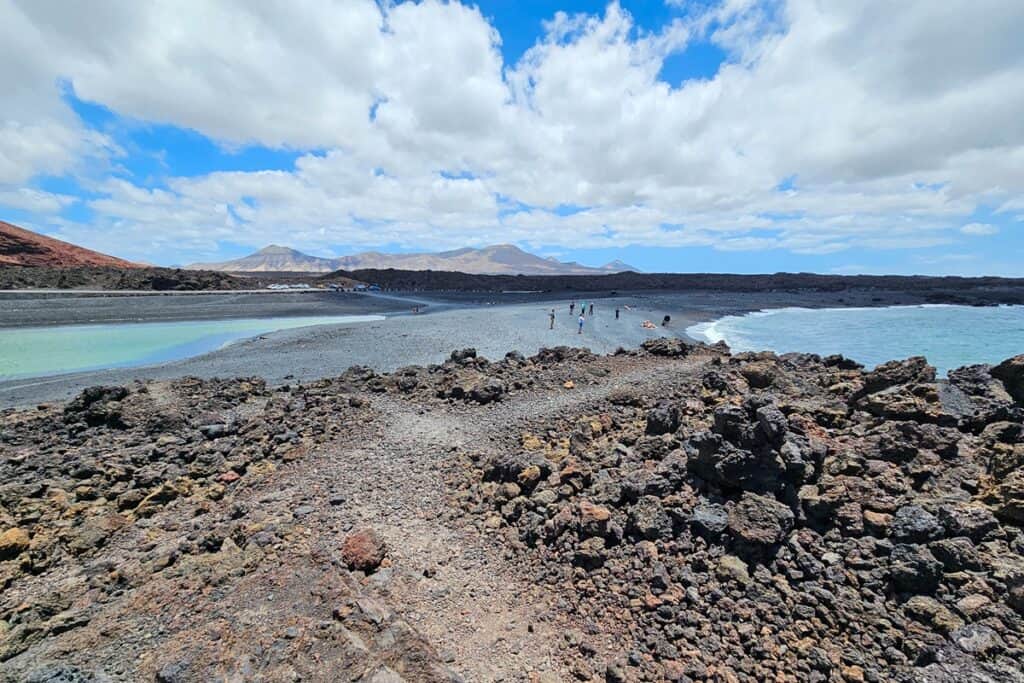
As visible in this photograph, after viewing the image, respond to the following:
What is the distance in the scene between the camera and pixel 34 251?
60.8 meters

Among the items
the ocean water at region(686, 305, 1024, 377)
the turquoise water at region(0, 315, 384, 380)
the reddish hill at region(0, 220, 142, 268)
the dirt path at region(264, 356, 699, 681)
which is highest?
the reddish hill at region(0, 220, 142, 268)

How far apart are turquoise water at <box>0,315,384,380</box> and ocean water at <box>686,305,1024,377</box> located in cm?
3011

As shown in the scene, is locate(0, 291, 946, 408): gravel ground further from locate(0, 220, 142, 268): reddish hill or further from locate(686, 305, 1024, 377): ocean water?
locate(0, 220, 142, 268): reddish hill

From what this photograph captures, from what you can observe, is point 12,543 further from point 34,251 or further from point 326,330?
point 34,251

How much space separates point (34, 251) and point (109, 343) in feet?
177

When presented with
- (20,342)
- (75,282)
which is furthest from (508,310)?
(75,282)

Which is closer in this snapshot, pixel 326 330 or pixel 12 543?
pixel 12 543

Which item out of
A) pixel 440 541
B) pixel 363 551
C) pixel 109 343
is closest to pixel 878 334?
pixel 440 541

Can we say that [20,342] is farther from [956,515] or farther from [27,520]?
[956,515]

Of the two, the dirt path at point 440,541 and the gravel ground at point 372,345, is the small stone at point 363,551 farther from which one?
the gravel ground at point 372,345

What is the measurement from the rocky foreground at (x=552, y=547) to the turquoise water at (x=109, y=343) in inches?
→ 576

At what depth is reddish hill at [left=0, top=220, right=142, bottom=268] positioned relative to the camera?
58.4m

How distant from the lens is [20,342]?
25.0 m

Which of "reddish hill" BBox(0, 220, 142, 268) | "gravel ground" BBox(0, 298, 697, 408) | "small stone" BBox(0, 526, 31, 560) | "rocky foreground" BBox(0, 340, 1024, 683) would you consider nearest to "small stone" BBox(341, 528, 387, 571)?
"rocky foreground" BBox(0, 340, 1024, 683)
